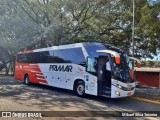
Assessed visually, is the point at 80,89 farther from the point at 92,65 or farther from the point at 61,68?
the point at 61,68

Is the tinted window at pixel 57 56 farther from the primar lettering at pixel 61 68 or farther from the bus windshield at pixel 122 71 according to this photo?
the bus windshield at pixel 122 71

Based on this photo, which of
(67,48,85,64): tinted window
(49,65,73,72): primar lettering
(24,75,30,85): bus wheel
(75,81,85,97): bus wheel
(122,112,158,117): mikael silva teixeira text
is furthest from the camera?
(24,75,30,85): bus wheel

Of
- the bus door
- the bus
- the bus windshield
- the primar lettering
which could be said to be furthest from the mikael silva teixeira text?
the primar lettering

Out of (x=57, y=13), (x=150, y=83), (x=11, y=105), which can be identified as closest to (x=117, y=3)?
(x=57, y=13)

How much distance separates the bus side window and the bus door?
23 centimetres

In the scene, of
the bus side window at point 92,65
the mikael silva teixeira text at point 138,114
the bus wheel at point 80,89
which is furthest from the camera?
the bus wheel at point 80,89

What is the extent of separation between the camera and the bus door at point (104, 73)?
991 cm

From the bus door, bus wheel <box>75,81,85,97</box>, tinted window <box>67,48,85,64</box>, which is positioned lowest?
bus wheel <box>75,81,85,97</box>

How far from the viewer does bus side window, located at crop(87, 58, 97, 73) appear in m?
10.5

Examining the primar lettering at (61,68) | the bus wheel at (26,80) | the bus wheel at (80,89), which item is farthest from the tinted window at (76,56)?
the bus wheel at (26,80)

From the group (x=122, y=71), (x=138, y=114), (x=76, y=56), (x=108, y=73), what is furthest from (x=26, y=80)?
(x=138, y=114)

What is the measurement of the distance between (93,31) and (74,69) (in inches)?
416

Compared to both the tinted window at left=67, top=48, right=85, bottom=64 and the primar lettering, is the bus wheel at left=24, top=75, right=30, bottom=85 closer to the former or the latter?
the primar lettering

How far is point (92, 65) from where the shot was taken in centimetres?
1057
